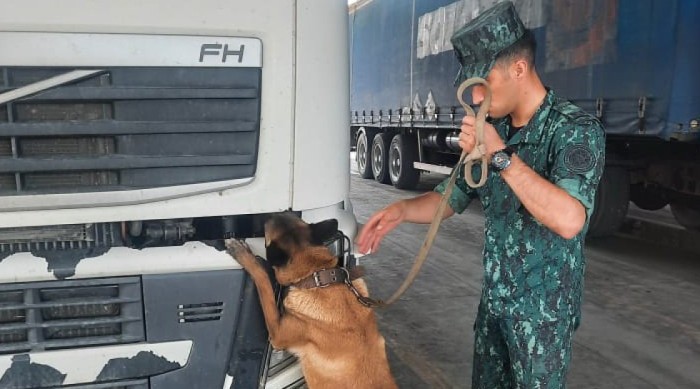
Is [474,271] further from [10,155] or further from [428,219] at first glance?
[10,155]

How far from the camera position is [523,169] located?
1698mm

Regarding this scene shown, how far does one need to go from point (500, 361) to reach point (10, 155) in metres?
1.75

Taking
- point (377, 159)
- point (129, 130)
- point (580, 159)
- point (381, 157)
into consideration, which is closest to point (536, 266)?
point (580, 159)

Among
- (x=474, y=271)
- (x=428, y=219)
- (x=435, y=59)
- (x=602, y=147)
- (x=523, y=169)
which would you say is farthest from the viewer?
(x=435, y=59)

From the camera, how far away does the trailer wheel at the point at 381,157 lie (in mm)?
13102

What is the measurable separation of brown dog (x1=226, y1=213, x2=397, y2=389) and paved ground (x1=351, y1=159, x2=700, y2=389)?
139 cm

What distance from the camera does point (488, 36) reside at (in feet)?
6.04

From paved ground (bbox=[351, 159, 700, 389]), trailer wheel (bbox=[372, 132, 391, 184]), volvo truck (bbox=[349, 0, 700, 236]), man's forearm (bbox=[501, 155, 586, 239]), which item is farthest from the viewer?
trailer wheel (bbox=[372, 132, 391, 184])

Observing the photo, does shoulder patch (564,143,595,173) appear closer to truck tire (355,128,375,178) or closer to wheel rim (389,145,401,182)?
wheel rim (389,145,401,182)

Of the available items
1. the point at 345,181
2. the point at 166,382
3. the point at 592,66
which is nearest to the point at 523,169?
the point at 345,181

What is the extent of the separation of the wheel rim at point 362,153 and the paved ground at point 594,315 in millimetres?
7024

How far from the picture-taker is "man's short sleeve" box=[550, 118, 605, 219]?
5.73 feet

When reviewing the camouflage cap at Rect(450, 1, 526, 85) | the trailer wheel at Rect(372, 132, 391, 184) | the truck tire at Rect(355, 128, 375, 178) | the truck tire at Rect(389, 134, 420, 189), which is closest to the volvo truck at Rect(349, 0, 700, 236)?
the truck tire at Rect(389, 134, 420, 189)

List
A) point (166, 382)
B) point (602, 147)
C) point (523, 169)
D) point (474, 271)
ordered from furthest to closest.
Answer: point (474, 271), point (166, 382), point (602, 147), point (523, 169)
